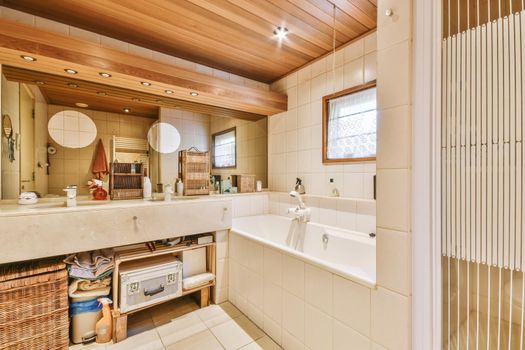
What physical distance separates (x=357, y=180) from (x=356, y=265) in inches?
28.2

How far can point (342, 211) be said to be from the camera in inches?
83.6

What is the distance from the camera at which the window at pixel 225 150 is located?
10.3ft

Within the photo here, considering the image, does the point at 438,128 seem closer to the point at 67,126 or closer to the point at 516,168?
the point at 516,168

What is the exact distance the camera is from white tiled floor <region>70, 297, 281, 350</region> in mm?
1574

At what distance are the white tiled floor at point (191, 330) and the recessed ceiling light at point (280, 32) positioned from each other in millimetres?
2383

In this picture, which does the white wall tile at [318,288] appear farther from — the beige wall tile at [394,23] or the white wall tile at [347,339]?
the beige wall tile at [394,23]

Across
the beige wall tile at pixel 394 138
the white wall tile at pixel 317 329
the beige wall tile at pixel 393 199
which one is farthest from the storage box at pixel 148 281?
the beige wall tile at pixel 394 138

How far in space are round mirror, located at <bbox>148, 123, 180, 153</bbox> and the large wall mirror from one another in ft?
0.03

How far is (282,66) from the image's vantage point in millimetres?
2623

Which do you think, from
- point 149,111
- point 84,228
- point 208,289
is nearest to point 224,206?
point 208,289

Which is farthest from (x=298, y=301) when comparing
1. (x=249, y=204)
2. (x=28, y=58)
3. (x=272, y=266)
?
(x=28, y=58)

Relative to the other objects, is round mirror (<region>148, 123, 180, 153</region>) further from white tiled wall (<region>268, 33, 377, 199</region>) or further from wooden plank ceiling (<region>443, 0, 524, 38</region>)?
wooden plank ceiling (<region>443, 0, 524, 38</region>)

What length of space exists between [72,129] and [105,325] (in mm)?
1745

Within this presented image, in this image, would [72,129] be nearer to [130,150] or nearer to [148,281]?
[130,150]
